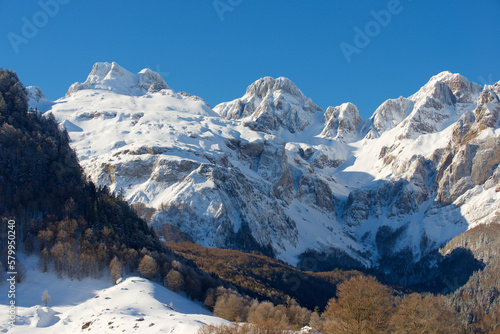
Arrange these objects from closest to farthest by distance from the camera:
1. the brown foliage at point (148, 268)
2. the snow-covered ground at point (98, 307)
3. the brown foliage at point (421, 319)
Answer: the brown foliage at point (421, 319)
the snow-covered ground at point (98, 307)
the brown foliage at point (148, 268)

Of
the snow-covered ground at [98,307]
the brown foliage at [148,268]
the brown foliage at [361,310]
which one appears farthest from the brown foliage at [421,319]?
the brown foliage at [148,268]

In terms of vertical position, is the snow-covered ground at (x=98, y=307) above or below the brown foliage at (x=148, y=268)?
below

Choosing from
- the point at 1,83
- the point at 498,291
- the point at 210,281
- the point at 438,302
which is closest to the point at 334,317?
the point at 438,302

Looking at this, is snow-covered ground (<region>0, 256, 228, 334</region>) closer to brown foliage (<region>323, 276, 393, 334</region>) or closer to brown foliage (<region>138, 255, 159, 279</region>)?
brown foliage (<region>138, 255, 159, 279</region>)

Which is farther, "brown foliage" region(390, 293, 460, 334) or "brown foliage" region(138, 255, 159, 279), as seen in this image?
"brown foliage" region(138, 255, 159, 279)

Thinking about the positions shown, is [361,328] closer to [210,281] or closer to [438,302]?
[438,302]

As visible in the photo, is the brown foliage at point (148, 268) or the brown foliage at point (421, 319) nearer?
the brown foliage at point (421, 319)

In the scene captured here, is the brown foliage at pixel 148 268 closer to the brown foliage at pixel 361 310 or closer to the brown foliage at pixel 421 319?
the brown foliage at pixel 361 310

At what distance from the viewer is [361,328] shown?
183 feet

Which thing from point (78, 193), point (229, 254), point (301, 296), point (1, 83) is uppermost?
point (1, 83)

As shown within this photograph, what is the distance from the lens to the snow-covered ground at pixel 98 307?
62844 mm

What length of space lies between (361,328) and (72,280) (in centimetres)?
5571

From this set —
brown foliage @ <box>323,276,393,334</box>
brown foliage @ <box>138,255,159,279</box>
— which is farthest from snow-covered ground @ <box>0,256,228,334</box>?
brown foliage @ <box>323,276,393,334</box>

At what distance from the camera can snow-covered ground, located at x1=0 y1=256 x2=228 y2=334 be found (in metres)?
62.8
